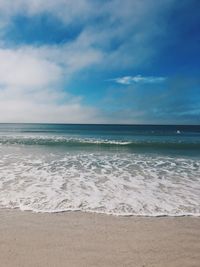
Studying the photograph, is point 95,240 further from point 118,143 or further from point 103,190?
point 118,143

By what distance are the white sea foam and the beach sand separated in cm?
51

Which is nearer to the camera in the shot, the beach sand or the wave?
the beach sand

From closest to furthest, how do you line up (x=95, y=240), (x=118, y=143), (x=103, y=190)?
(x=95, y=240) → (x=103, y=190) → (x=118, y=143)

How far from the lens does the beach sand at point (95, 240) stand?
3.49 m

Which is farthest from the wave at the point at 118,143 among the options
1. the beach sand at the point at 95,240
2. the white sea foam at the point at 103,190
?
the beach sand at the point at 95,240

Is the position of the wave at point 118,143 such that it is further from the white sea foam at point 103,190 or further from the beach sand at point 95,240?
the beach sand at point 95,240

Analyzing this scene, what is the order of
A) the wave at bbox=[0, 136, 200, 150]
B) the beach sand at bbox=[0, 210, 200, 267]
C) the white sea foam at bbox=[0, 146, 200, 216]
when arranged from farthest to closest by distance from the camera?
the wave at bbox=[0, 136, 200, 150] < the white sea foam at bbox=[0, 146, 200, 216] < the beach sand at bbox=[0, 210, 200, 267]

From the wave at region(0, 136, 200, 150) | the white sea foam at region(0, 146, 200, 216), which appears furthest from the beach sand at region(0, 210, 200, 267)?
the wave at region(0, 136, 200, 150)

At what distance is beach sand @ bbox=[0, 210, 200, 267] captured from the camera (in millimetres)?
3486

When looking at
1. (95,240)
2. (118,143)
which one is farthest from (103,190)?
(118,143)

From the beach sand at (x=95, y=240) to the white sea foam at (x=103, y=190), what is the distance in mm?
508

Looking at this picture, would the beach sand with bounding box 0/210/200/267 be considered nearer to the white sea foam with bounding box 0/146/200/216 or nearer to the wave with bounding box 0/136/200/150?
the white sea foam with bounding box 0/146/200/216

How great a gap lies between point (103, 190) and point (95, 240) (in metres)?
3.16

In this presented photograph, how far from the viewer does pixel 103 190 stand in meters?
7.21
